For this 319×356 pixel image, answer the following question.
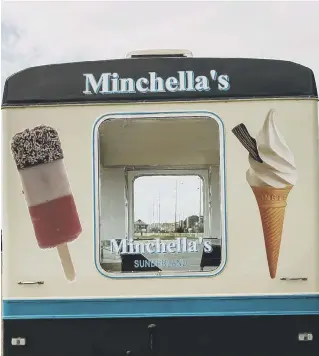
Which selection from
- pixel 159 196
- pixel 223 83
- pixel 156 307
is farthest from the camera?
pixel 159 196

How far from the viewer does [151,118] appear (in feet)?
13.0

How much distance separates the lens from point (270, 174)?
3.86m

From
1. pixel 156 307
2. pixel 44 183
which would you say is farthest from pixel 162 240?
pixel 44 183

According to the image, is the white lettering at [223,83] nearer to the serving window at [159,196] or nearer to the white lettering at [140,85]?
the serving window at [159,196]

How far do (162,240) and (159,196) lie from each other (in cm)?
55

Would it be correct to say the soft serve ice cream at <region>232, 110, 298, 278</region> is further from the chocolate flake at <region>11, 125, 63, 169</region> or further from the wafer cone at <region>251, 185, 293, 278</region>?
the chocolate flake at <region>11, 125, 63, 169</region>

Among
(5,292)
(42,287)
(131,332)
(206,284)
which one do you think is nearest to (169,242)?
(206,284)

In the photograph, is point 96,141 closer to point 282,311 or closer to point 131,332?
point 131,332

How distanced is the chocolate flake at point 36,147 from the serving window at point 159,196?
286 mm

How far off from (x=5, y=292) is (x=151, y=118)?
1.52 meters

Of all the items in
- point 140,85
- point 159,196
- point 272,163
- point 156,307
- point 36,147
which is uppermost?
point 140,85

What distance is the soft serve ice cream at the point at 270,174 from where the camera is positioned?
12.5ft

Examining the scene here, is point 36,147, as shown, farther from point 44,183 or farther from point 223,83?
point 223,83

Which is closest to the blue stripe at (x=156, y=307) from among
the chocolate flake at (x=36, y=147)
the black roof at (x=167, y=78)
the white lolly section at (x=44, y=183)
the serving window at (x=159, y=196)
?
the serving window at (x=159, y=196)
